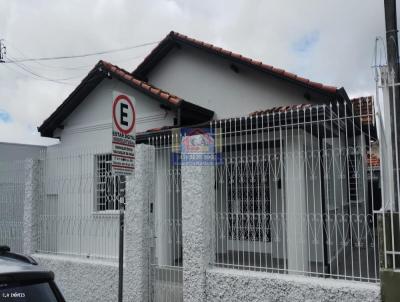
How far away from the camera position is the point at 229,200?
713cm

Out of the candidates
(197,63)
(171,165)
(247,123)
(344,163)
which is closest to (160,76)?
(197,63)

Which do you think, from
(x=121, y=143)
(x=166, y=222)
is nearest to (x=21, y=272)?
(x=121, y=143)

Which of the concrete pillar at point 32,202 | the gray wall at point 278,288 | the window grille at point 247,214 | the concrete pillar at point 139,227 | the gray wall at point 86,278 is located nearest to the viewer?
the gray wall at point 278,288

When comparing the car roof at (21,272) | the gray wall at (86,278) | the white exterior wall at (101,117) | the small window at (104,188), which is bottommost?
the gray wall at (86,278)

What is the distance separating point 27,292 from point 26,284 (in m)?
0.06

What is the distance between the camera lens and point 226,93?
11.0 meters

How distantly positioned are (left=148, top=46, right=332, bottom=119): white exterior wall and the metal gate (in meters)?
3.77

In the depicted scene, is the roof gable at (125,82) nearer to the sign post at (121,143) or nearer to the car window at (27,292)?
the sign post at (121,143)

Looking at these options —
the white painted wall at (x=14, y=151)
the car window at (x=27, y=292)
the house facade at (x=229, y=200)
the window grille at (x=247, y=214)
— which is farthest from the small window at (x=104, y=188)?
the white painted wall at (x=14, y=151)

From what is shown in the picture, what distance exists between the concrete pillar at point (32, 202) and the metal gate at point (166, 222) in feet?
9.40

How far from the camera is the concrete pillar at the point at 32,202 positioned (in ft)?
28.4

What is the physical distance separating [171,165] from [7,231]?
→ 5444mm

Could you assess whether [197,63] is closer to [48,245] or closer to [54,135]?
[54,135]

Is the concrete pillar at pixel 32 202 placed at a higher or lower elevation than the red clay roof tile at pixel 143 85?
lower
